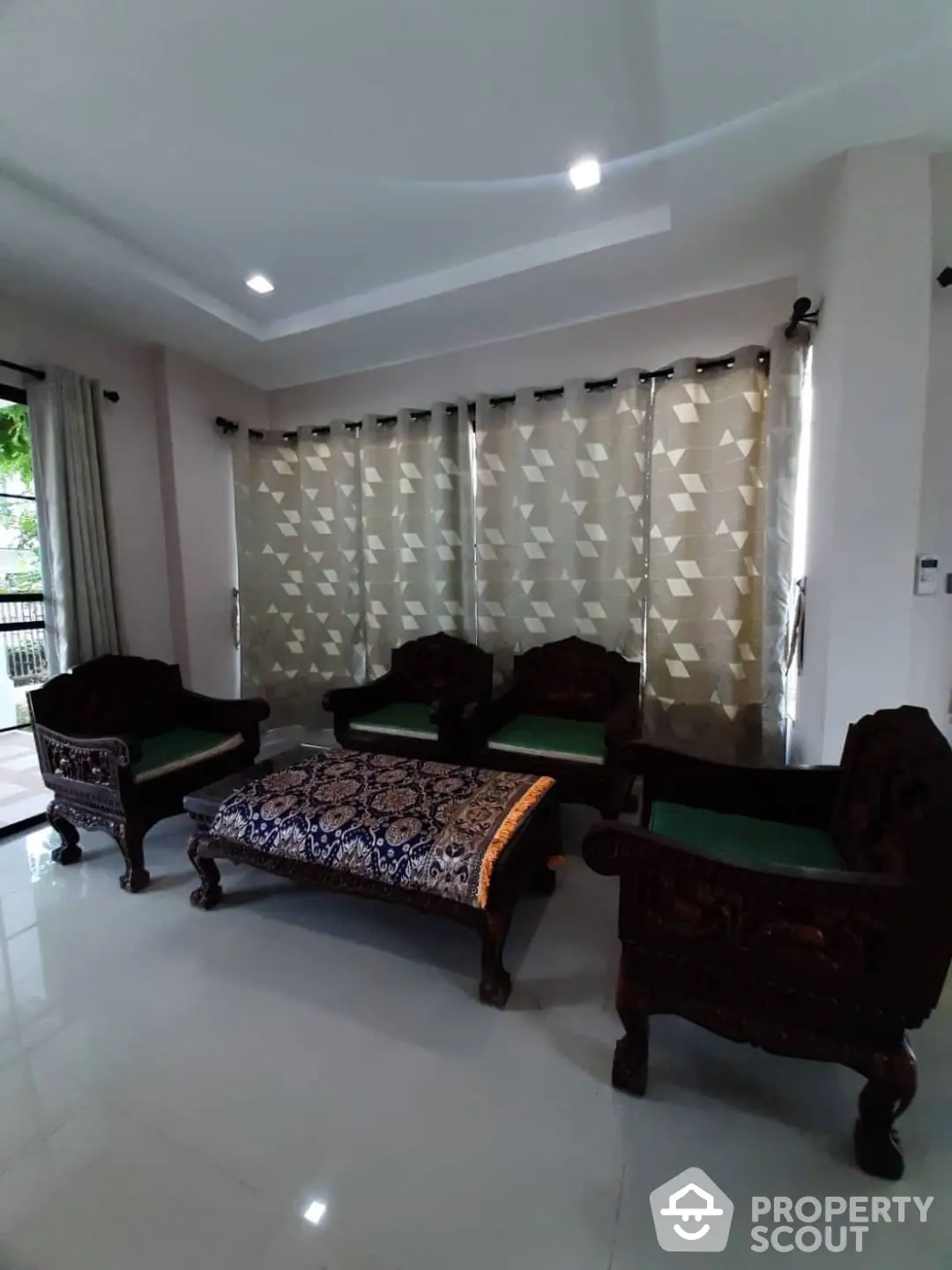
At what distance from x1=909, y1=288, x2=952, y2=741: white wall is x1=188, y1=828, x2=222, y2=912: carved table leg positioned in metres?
3.06

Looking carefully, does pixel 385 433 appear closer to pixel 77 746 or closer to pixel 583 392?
pixel 583 392

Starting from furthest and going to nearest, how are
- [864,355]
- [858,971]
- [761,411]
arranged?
1. [761,411]
2. [864,355]
3. [858,971]

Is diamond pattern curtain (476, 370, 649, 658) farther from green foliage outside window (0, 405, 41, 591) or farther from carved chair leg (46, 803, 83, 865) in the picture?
green foliage outside window (0, 405, 41, 591)

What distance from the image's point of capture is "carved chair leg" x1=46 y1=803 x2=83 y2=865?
2291 millimetres

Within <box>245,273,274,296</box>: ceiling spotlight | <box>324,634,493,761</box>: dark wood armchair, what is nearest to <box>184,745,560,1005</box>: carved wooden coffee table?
<box>324,634,493,761</box>: dark wood armchair

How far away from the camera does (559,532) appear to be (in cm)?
289

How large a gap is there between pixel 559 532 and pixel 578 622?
1.70 ft

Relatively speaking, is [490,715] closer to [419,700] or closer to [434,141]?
[419,700]

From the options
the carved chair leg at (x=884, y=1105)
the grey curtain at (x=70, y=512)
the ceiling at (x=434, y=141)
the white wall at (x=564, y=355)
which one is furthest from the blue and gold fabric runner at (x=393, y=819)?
the white wall at (x=564, y=355)

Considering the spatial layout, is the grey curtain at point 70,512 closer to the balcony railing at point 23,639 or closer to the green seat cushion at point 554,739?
the balcony railing at point 23,639

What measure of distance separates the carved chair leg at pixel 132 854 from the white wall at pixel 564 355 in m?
2.71

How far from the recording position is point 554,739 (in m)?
2.45

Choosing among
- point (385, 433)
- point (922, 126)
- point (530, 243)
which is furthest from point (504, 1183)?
point (385, 433)

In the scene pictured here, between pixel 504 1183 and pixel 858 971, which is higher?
pixel 858 971
